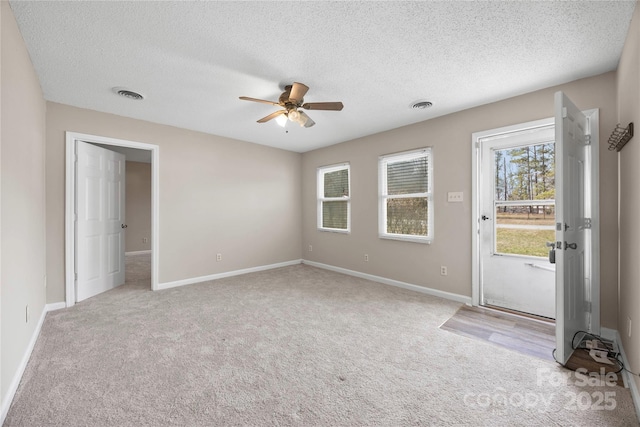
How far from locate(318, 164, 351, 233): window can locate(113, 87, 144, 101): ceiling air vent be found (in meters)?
3.17

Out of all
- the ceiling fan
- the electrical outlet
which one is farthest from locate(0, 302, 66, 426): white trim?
the electrical outlet

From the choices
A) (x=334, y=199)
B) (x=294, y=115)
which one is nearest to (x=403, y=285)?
(x=334, y=199)

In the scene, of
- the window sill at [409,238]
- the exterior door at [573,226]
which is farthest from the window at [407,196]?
the exterior door at [573,226]

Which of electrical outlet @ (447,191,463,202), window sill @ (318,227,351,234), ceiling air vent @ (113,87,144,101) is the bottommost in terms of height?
window sill @ (318,227,351,234)

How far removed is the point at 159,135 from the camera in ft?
13.0

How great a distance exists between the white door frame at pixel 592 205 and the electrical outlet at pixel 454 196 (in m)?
0.15

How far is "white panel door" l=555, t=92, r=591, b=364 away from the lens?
1926 millimetres

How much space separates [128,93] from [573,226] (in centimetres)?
439

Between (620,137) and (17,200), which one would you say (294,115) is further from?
(620,137)

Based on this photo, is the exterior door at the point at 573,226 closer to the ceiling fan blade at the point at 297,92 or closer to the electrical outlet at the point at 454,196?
the electrical outlet at the point at 454,196

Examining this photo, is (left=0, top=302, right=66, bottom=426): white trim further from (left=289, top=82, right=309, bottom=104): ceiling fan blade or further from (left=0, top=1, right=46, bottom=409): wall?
(left=289, top=82, right=309, bottom=104): ceiling fan blade

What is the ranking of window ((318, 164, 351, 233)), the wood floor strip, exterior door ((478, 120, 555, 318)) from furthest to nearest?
window ((318, 164, 351, 233)) → exterior door ((478, 120, 555, 318)) → the wood floor strip

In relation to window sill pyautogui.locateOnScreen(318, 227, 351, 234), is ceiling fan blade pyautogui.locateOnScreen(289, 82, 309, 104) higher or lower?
higher

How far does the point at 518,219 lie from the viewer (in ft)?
9.96
